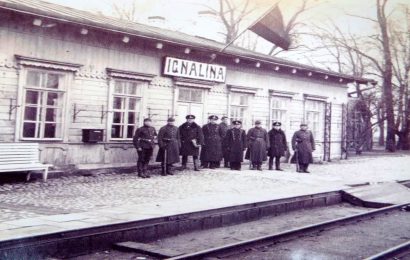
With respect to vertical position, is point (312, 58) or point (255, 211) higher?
point (312, 58)

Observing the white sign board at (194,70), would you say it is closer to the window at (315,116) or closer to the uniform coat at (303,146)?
the uniform coat at (303,146)

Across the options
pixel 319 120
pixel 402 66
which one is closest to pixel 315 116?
pixel 319 120

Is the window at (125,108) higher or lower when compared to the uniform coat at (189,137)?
higher

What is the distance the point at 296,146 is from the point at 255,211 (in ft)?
23.6

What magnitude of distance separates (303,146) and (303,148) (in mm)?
88

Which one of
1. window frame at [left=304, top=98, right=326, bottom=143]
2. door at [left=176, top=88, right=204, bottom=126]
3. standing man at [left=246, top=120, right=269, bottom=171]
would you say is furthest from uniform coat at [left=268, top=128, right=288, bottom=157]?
window frame at [left=304, top=98, right=326, bottom=143]

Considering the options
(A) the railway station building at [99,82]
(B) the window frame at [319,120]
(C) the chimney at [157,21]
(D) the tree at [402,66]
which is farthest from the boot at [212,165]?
(D) the tree at [402,66]

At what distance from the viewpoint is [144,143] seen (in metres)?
13.0

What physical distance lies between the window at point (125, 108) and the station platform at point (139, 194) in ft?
4.38

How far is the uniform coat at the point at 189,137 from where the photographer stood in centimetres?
1444

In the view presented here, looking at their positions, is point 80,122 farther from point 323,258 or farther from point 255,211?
point 323,258

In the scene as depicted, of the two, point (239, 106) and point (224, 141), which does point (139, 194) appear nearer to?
point (224, 141)

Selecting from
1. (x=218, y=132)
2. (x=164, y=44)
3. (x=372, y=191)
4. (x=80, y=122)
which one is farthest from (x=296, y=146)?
(x=80, y=122)

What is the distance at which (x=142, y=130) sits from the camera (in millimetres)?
12977
